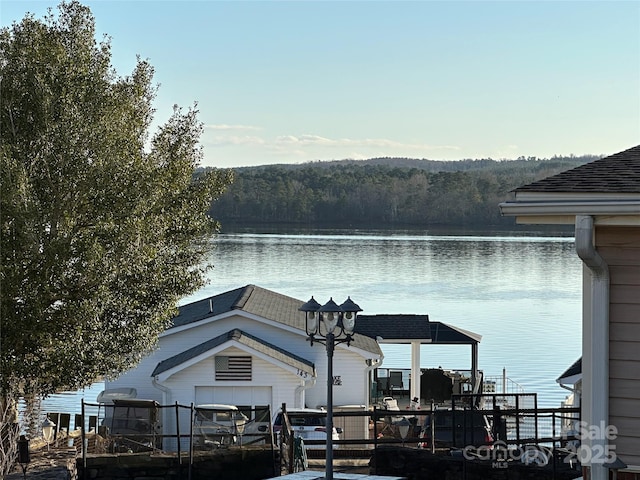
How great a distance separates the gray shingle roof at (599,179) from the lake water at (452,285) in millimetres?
23873

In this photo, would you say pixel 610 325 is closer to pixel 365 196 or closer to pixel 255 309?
pixel 255 309

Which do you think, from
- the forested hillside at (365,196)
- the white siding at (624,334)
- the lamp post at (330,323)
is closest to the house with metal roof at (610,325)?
the white siding at (624,334)

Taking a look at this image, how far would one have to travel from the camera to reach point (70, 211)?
15227 millimetres

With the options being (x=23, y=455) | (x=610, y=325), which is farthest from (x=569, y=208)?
(x=23, y=455)

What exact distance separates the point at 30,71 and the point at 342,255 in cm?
7961

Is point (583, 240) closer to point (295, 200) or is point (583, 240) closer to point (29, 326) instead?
point (29, 326)

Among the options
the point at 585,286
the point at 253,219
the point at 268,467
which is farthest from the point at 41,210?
the point at 253,219

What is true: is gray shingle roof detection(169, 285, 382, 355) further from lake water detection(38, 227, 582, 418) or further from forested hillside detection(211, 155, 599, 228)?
forested hillside detection(211, 155, 599, 228)

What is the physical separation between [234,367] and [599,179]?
1476cm

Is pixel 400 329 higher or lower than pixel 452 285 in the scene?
higher

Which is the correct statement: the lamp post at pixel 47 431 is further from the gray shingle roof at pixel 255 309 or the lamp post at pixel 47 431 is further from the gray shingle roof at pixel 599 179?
the gray shingle roof at pixel 599 179

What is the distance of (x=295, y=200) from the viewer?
93.6 meters

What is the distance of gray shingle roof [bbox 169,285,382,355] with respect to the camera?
22.0 m

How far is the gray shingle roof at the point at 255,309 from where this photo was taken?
A: 2197 cm
